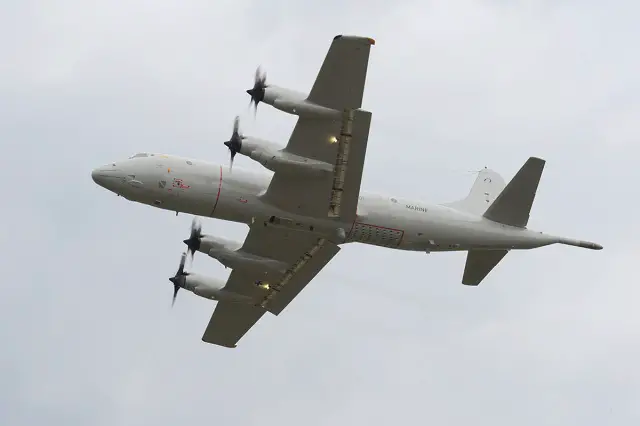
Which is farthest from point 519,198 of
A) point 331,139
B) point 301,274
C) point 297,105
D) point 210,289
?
point 210,289

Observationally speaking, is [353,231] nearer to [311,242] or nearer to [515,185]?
[311,242]

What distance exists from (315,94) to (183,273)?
13.8 metres

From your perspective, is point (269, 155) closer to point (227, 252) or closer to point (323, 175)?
point (323, 175)

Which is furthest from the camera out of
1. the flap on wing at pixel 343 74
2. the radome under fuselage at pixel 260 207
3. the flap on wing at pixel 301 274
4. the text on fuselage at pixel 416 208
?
the flap on wing at pixel 301 274

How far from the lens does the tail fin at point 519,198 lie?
154 ft

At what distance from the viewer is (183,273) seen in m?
52.5

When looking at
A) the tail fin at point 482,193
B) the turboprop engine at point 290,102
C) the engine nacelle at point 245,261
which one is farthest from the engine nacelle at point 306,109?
the tail fin at point 482,193

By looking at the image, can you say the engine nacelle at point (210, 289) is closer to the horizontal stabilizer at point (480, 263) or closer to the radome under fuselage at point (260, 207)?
the radome under fuselage at point (260, 207)

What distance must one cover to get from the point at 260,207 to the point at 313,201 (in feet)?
7.15

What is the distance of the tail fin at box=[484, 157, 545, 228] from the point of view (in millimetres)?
46969

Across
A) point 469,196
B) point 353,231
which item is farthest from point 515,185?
point 353,231

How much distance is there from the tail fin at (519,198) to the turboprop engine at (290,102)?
358 inches

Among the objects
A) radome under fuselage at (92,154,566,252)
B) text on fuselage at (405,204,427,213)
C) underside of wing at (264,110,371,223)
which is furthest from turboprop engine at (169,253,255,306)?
text on fuselage at (405,204,427,213)

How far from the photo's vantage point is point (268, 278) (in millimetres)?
50719
